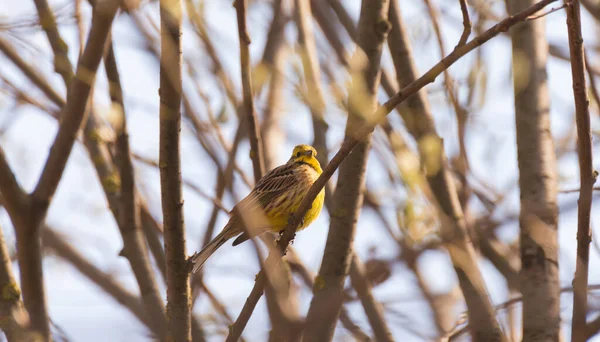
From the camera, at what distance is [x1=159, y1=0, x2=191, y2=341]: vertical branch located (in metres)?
4.48

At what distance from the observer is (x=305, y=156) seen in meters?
7.95

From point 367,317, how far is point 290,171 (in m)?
2.54

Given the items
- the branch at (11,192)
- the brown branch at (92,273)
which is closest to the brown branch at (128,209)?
the brown branch at (92,273)

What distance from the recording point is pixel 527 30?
235 inches

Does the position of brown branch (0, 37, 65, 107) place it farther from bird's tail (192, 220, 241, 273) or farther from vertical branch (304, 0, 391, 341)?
vertical branch (304, 0, 391, 341)

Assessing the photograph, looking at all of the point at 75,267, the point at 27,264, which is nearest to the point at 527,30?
the point at 27,264

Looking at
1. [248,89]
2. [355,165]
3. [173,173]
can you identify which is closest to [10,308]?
[173,173]

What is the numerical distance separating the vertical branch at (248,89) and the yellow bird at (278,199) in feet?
1.38

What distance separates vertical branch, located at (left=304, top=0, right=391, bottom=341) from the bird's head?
2.09 m

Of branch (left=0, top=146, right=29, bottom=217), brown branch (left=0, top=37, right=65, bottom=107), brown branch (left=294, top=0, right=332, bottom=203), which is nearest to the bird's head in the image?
brown branch (left=294, top=0, right=332, bottom=203)

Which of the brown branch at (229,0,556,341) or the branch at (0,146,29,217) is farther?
the branch at (0,146,29,217)

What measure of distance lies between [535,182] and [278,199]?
2.66 m

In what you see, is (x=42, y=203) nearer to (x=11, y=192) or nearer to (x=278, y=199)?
(x=11, y=192)

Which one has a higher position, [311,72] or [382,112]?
[311,72]
